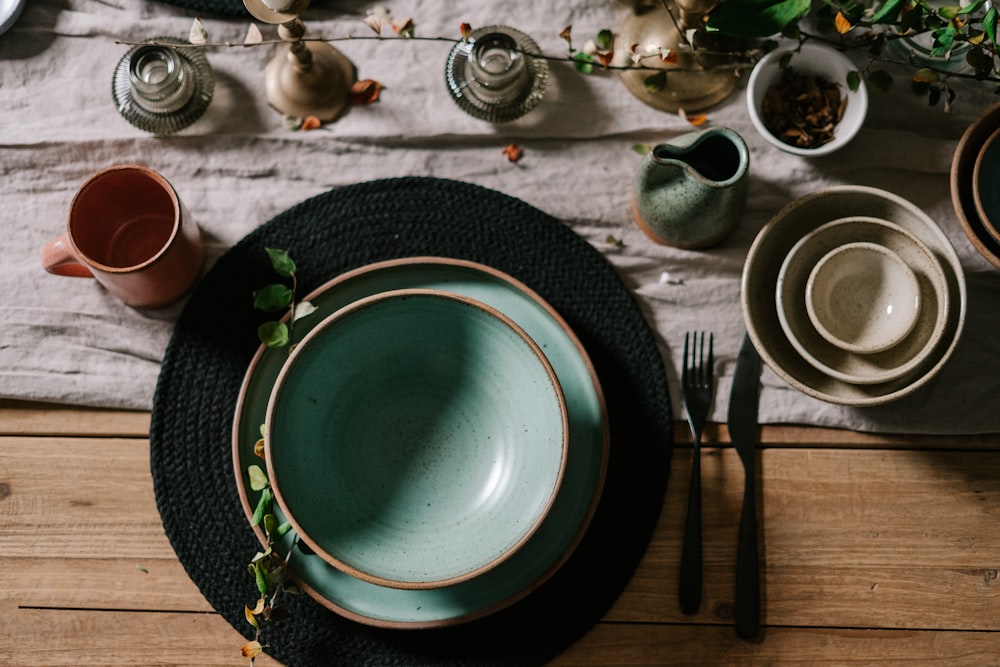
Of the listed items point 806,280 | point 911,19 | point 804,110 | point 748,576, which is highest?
point 911,19

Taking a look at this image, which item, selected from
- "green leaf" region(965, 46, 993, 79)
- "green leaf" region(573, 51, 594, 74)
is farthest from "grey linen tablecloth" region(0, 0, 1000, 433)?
"green leaf" region(965, 46, 993, 79)

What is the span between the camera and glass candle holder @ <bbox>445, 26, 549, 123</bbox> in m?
0.84

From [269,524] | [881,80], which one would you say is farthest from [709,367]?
[269,524]

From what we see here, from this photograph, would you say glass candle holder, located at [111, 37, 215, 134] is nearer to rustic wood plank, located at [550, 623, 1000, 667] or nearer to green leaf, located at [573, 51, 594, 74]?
green leaf, located at [573, 51, 594, 74]

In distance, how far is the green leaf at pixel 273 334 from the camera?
30.1 inches

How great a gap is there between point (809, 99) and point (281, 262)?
0.51 meters

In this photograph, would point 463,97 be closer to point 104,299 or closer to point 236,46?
point 236,46

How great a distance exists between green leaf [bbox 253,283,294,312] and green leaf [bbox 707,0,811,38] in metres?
0.43

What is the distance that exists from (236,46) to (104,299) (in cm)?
28

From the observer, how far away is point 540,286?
83cm

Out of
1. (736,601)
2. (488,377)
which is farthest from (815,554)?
(488,377)

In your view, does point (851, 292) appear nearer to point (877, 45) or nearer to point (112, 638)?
point (877, 45)

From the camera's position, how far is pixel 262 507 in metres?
0.75

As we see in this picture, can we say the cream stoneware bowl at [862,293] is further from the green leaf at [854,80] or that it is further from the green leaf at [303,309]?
the green leaf at [303,309]
